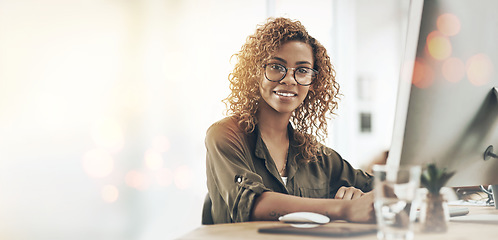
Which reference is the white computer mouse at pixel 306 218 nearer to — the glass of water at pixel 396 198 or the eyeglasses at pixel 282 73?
the glass of water at pixel 396 198

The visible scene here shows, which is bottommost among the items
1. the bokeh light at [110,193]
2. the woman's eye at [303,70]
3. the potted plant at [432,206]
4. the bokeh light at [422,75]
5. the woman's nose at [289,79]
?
the bokeh light at [110,193]

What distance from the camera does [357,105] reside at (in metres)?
3.46

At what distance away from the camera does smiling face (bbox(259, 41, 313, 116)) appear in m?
1.24

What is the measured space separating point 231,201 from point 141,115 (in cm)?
143

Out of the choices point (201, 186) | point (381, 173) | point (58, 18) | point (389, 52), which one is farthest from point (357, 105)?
point (381, 173)

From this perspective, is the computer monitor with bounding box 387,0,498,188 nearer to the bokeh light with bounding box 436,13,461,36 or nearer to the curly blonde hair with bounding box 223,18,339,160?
the bokeh light with bounding box 436,13,461,36

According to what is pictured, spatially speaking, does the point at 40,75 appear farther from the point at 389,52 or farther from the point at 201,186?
the point at 389,52

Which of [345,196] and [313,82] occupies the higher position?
[313,82]

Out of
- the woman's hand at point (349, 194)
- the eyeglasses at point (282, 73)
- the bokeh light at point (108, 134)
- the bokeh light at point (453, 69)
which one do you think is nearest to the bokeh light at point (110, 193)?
the bokeh light at point (108, 134)

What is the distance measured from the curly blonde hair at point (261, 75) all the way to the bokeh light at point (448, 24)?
0.60 m

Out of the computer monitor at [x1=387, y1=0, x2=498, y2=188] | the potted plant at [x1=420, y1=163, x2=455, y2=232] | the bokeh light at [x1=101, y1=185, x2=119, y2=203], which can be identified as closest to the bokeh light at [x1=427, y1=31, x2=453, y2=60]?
the computer monitor at [x1=387, y1=0, x2=498, y2=188]

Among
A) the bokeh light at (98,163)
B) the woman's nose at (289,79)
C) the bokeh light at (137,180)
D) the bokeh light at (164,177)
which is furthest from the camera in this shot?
the bokeh light at (164,177)

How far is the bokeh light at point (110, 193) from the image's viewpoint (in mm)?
2115

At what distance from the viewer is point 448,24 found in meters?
0.74
